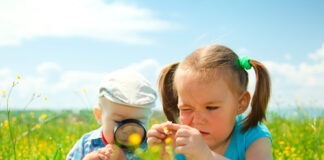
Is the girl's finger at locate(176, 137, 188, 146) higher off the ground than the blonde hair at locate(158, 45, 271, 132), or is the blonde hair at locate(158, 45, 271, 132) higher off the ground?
the blonde hair at locate(158, 45, 271, 132)

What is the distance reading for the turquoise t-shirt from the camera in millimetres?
2295

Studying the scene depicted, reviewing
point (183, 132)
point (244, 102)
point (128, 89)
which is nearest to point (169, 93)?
point (128, 89)

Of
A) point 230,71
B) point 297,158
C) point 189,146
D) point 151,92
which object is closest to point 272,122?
point 297,158

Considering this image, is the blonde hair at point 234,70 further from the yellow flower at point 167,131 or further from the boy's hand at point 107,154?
the boy's hand at point 107,154

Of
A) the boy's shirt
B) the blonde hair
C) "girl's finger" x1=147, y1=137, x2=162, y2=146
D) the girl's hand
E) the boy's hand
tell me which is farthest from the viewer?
the boy's shirt

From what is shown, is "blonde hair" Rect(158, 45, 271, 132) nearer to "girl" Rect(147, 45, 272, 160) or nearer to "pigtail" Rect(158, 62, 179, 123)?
"girl" Rect(147, 45, 272, 160)

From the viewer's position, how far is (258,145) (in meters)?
2.24

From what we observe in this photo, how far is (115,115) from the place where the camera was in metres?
2.80

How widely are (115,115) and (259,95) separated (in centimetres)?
125

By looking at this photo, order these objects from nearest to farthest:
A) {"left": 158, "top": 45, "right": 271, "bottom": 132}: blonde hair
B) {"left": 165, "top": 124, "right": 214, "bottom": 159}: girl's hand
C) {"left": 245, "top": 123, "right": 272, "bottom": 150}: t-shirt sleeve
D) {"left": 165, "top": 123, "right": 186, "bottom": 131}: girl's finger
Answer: {"left": 165, "top": 124, "right": 214, "bottom": 159}: girl's hand < {"left": 165, "top": 123, "right": 186, "bottom": 131}: girl's finger < {"left": 158, "top": 45, "right": 271, "bottom": 132}: blonde hair < {"left": 245, "top": 123, "right": 272, "bottom": 150}: t-shirt sleeve

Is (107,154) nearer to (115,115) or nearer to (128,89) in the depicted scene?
(115,115)

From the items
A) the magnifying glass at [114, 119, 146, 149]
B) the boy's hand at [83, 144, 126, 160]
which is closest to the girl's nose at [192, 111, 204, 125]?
the magnifying glass at [114, 119, 146, 149]

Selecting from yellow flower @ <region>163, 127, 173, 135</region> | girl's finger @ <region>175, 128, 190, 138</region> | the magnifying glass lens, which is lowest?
the magnifying glass lens

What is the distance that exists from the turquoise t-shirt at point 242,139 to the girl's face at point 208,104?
235 millimetres
